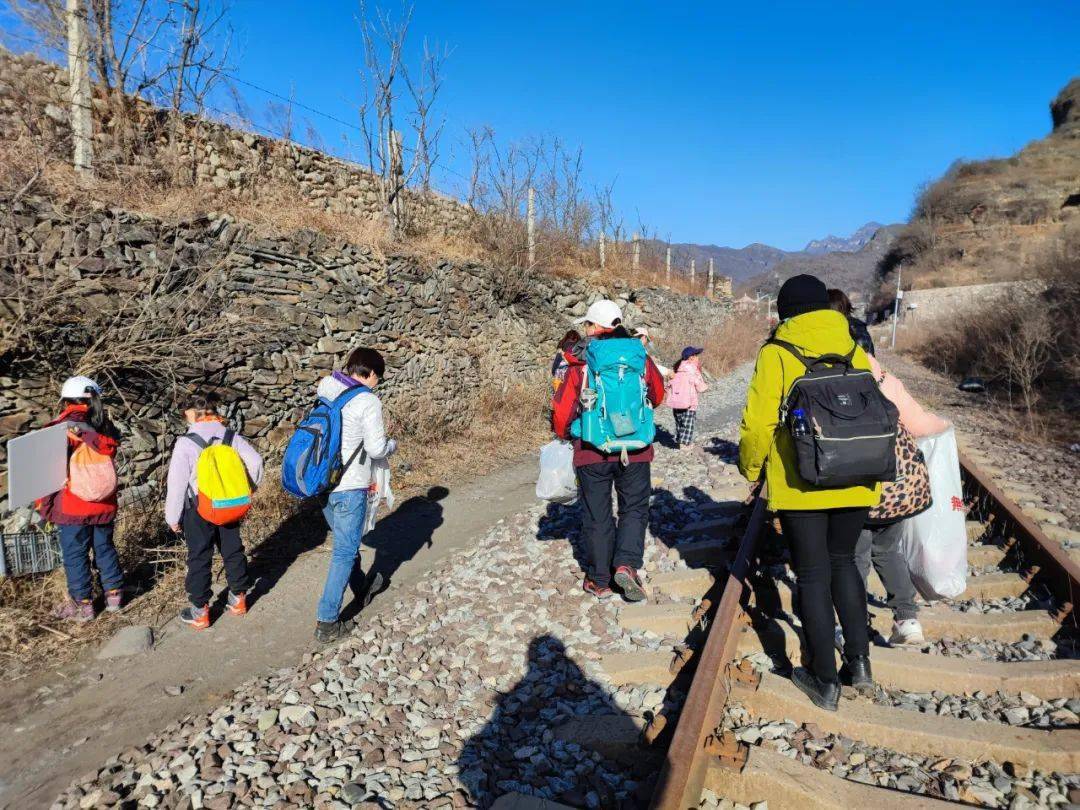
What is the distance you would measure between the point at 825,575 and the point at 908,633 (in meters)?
1.04

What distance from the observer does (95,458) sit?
4.31 meters

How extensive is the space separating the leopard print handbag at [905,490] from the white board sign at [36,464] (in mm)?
4875

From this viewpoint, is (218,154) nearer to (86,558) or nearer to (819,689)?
(86,558)

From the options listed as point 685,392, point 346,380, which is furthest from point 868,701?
point 685,392

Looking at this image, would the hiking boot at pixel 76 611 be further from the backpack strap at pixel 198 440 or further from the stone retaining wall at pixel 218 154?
the stone retaining wall at pixel 218 154

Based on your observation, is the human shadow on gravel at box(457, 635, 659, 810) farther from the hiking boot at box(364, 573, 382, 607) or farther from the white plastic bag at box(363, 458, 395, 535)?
the hiking boot at box(364, 573, 382, 607)

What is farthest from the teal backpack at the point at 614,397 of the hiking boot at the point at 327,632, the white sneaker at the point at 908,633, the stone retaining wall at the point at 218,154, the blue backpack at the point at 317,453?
the stone retaining wall at the point at 218,154

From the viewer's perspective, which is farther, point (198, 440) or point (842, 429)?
point (198, 440)

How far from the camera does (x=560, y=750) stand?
2.81 meters

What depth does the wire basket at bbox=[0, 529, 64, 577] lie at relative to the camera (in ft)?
14.7

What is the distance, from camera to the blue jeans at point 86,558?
4.32 meters

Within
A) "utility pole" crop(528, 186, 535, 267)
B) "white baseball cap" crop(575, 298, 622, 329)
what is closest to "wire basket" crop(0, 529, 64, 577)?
"white baseball cap" crop(575, 298, 622, 329)

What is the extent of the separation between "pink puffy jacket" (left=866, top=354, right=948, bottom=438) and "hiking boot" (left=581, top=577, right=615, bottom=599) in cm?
210

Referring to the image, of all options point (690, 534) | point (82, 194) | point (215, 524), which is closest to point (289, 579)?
point (215, 524)
